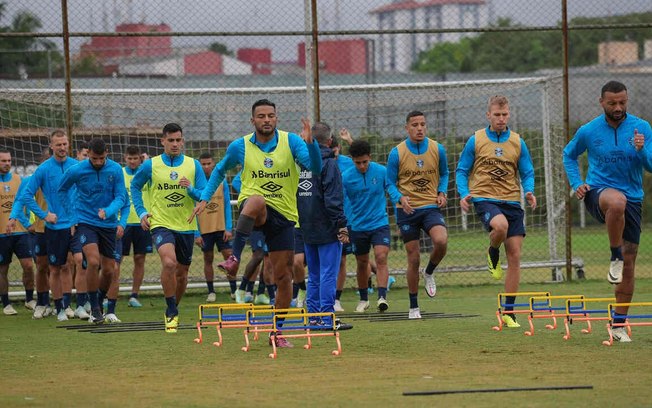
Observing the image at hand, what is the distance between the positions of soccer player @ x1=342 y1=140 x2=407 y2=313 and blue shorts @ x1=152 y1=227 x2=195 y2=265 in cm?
321

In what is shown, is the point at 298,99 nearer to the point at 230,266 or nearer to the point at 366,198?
the point at 366,198

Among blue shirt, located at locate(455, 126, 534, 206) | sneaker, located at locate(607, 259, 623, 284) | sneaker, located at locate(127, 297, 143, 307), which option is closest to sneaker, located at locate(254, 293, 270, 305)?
sneaker, located at locate(127, 297, 143, 307)

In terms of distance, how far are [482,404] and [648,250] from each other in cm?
2355

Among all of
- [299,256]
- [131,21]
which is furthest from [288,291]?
[131,21]

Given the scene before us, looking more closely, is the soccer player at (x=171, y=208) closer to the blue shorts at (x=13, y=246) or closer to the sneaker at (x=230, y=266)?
the sneaker at (x=230, y=266)

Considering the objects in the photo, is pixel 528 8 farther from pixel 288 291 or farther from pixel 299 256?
pixel 288 291

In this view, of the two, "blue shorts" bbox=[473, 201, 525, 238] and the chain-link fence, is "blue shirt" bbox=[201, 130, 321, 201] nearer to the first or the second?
"blue shorts" bbox=[473, 201, 525, 238]

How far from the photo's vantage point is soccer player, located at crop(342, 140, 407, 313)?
16.0 meters

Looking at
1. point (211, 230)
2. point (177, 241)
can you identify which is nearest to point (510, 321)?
point (177, 241)

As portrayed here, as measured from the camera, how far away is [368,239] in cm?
1617

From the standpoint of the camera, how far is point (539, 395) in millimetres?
8055

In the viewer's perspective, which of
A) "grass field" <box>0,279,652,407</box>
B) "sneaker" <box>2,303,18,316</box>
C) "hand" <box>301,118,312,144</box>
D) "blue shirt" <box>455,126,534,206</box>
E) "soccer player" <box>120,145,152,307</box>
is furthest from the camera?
"soccer player" <box>120,145,152,307</box>

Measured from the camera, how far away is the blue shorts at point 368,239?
16.0 meters

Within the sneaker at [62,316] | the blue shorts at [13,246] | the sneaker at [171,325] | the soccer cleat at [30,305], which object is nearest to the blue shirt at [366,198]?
the sneaker at [171,325]
